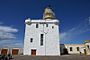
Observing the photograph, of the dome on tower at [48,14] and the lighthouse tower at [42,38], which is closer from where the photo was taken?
the lighthouse tower at [42,38]

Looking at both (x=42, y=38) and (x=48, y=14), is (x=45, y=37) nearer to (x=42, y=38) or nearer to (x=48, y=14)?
(x=42, y=38)

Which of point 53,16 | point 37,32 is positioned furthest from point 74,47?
point 37,32

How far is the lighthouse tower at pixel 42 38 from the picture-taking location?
32.1 metres

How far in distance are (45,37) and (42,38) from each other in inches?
29.3

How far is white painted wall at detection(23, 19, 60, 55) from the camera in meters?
32.0

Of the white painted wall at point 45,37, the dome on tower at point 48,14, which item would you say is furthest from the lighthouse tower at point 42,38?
the dome on tower at point 48,14

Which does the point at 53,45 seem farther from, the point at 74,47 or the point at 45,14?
the point at 74,47

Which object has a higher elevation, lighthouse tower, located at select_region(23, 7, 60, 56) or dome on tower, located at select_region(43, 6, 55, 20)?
dome on tower, located at select_region(43, 6, 55, 20)

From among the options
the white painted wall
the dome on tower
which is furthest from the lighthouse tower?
the dome on tower

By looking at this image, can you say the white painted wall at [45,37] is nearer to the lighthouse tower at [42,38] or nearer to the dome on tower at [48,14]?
the lighthouse tower at [42,38]

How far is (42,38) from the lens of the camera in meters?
32.7

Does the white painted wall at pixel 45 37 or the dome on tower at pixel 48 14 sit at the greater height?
the dome on tower at pixel 48 14

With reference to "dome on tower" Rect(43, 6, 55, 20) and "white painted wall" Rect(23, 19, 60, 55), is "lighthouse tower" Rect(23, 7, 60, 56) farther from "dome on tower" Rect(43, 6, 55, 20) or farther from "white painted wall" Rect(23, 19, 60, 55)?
"dome on tower" Rect(43, 6, 55, 20)

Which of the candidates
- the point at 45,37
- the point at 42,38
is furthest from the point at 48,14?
the point at 42,38
